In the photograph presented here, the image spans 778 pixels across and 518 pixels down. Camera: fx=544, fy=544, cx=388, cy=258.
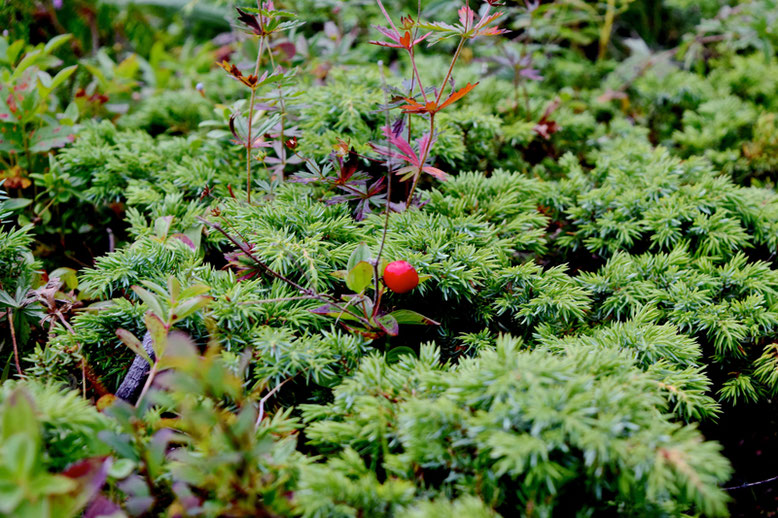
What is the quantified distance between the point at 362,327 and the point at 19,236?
3.14 feet

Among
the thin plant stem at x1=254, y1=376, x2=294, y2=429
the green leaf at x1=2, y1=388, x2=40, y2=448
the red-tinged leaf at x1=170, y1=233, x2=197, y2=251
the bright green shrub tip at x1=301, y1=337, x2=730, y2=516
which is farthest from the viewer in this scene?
the red-tinged leaf at x1=170, y1=233, x2=197, y2=251

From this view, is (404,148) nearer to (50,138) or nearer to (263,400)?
(263,400)

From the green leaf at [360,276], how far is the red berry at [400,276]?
0.05 meters

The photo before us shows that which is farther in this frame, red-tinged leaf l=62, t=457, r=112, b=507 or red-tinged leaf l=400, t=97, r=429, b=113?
red-tinged leaf l=400, t=97, r=429, b=113

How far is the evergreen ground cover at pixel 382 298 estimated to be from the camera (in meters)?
0.92

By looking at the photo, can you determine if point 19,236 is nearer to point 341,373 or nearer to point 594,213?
point 341,373

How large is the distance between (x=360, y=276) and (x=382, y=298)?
7.5 inches

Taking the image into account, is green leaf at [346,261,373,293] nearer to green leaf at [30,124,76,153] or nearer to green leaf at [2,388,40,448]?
green leaf at [2,388,40,448]

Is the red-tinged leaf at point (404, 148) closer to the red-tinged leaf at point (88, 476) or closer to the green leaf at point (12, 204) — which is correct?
the red-tinged leaf at point (88, 476)

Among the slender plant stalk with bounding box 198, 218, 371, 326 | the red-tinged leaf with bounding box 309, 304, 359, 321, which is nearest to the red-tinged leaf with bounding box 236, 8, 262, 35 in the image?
the slender plant stalk with bounding box 198, 218, 371, 326

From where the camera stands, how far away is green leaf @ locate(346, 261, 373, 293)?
46.9 inches

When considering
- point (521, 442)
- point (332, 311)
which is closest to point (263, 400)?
point (332, 311)

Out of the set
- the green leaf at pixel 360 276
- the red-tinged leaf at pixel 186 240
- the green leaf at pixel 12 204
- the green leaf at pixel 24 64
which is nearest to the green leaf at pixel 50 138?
the green leaf at pixel 24 64

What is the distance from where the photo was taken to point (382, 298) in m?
1.38
